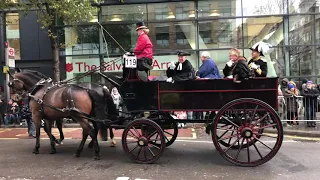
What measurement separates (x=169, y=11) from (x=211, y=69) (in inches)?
386

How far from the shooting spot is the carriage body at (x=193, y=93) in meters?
6.03

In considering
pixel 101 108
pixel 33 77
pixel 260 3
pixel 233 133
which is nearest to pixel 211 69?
pixel 233 133

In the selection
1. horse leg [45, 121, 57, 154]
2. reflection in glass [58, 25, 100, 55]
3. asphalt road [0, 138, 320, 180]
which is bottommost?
asphalt road [0, 138, 320, 180]

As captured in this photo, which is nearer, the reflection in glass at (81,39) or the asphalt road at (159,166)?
the asphalt road at (159,166)

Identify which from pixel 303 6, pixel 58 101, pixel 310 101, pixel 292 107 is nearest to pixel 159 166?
pixel 58 101

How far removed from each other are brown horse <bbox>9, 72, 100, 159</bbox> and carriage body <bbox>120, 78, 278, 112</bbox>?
3.05ft

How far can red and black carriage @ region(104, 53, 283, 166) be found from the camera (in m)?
5.92

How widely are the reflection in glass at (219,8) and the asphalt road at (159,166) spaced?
9596 millimetres

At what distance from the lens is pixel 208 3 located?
1606 centimetres

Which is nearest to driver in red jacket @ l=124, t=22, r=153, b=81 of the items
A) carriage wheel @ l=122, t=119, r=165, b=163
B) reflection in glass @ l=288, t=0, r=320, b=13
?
carriage wheel @ l=122, t=119, r=165, b=163

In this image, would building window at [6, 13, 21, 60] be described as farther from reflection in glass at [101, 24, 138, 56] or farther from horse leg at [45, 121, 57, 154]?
horse leg at [45, 121, 57, 154]

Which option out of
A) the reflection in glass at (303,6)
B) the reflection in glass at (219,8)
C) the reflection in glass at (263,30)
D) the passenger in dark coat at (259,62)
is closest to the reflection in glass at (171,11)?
the reflection in glass at (219,8)

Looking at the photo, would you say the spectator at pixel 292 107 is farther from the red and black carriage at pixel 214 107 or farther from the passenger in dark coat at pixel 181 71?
the passenger in dark coat at pixel 181 71

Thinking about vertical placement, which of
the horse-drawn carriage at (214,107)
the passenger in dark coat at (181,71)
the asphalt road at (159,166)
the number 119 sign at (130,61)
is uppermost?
the number 119 sign at (130,61)
